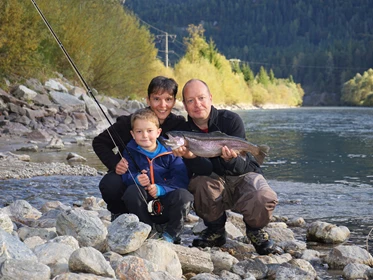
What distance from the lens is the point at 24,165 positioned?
10.3 metres

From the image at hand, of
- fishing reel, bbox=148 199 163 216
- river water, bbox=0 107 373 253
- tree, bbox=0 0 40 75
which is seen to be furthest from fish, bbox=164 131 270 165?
tree, bbox=0 0 40 75

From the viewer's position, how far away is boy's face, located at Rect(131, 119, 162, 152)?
4496 mm

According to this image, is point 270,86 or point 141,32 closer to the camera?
point 141,32

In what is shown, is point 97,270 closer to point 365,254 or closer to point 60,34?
point 365,254

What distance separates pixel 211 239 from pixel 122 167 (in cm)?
93

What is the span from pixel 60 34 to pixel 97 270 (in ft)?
75.1

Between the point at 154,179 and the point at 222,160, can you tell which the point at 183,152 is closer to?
the point at 154,179

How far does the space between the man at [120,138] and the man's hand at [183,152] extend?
1.46 ft

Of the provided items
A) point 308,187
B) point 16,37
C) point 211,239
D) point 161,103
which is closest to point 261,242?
point 211,239

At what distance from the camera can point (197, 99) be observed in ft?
15.1

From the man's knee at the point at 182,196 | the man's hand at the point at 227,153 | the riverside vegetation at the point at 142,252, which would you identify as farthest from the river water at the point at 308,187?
the man's knee at the point at 182,196

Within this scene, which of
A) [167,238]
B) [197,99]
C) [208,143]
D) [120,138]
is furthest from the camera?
[120,138]

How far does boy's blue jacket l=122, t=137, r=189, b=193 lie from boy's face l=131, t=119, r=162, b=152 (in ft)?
0.24

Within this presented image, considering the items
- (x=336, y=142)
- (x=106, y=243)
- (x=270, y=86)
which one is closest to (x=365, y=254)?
(x=106, y=243)
